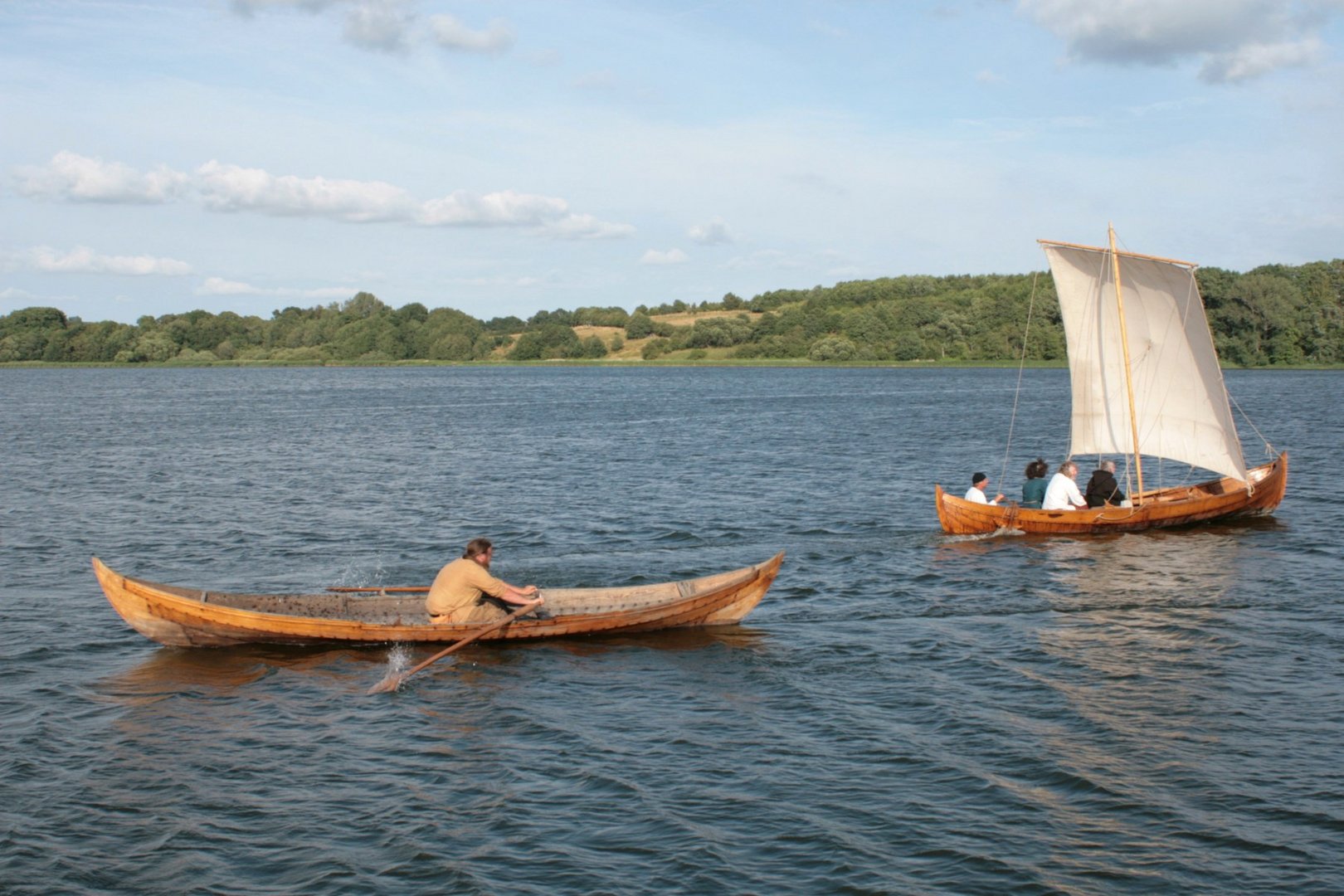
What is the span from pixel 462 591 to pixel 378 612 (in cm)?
229

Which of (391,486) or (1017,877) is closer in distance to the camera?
(1017,877)

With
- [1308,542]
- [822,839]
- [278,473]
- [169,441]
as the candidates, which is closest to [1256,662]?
[822,839]

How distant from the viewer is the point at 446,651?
1947cm

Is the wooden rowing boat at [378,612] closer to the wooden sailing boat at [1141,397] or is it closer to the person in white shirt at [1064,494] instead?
the wooden sailing boat at [1141,397]

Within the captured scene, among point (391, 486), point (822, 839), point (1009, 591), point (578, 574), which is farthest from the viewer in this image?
point (391, 486)

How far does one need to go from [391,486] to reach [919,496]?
1956cm

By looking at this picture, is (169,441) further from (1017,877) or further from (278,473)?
(1017,877)

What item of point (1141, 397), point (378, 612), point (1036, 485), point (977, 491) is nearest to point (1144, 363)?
→ point (1141, 397)

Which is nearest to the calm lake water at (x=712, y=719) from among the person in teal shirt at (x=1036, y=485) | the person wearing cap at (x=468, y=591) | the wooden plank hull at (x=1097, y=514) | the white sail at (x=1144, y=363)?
the wooden plank hull at (x=1097, y=514)

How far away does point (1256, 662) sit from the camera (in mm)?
19797

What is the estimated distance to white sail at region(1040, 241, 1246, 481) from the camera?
32.2 m

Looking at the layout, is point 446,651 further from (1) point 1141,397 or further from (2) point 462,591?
(1) point 1141,397

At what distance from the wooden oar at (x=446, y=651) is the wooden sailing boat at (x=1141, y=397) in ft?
47.6

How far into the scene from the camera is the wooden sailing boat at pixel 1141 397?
103ft
